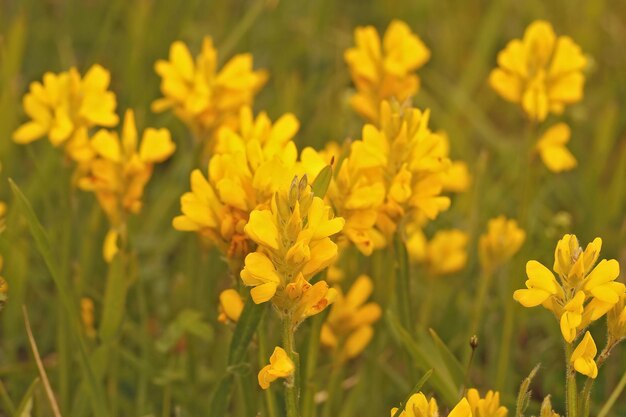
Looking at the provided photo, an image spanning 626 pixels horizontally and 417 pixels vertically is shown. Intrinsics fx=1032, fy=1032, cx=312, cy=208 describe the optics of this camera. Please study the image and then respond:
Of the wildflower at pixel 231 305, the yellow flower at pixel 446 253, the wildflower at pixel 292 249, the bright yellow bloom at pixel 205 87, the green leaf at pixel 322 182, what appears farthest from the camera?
the yellow flower at pixel 446 253

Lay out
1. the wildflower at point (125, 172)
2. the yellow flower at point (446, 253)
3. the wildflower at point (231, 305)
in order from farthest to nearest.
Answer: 1. the yellow flower at point (446, 253)
2. the wildflower at point (125, 172)
3. the wildflower at point (231, 305)

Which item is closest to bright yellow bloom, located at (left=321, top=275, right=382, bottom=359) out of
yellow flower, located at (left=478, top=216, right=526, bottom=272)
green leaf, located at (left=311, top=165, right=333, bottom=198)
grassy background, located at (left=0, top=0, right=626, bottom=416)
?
grassy background, located at (left=0, top=0, right=626, bottom=416)

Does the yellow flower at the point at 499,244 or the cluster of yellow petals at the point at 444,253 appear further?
the cluster of yellow petals at the point at 444,253

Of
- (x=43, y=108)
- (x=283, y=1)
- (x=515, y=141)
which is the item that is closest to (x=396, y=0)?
(x=283, y=1)

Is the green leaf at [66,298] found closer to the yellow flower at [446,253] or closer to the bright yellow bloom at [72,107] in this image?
the bright yellow bloom at [72,107]

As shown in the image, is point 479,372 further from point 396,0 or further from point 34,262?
point 396,0

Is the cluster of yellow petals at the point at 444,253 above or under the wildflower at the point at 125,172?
under

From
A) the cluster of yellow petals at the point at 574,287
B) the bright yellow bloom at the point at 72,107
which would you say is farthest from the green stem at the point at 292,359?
the bright yellow bloom at the point at 72,107
